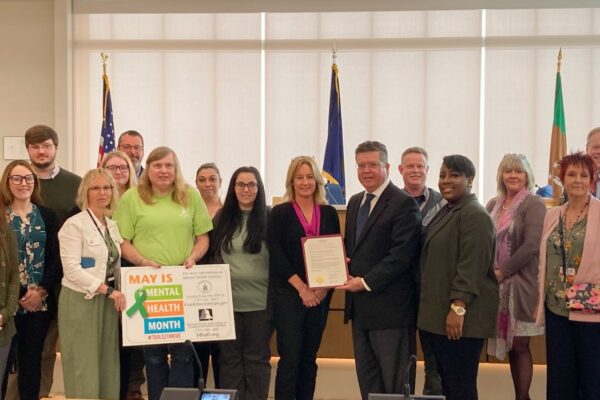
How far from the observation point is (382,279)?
144 inches

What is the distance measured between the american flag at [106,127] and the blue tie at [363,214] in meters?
4.12

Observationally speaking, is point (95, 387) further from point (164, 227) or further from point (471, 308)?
point (471, 308)

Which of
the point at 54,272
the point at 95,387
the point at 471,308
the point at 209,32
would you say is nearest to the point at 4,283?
the point at 54,272

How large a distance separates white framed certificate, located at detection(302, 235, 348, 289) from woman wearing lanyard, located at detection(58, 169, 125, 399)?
41.4 inches

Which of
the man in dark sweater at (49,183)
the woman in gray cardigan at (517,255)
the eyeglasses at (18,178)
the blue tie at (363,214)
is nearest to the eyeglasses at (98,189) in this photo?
the eyeglasses at (18,178)

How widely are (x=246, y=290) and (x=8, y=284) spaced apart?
49.6 inches

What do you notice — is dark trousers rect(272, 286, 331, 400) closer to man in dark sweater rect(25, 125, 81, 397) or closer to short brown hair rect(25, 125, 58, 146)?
man in dark sweater rect(25, 125, 81, 397)

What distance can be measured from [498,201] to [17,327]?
2875 mm

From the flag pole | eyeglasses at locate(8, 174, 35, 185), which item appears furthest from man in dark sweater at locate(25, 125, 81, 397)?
the flag pole

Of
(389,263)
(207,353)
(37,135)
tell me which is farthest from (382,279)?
(37,135)

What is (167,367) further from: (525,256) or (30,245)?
(525,256)

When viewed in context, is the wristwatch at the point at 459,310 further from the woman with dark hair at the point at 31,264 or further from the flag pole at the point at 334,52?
the flag pole at the point at 334,52

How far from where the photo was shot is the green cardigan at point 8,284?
371cm

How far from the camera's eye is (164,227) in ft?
12.5
